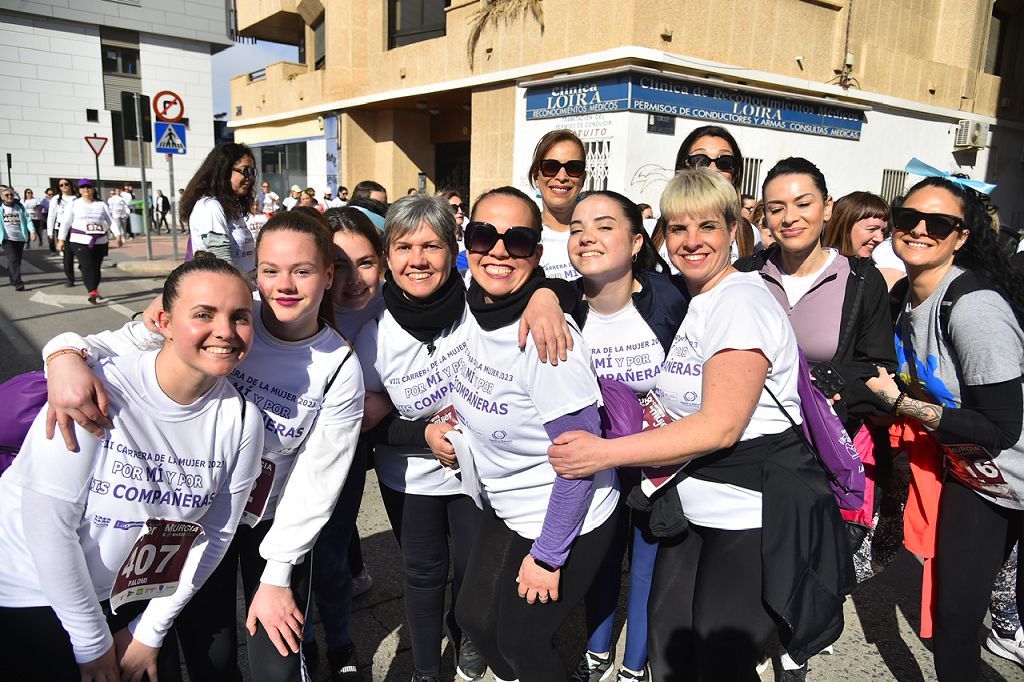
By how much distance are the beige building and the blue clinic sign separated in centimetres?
3

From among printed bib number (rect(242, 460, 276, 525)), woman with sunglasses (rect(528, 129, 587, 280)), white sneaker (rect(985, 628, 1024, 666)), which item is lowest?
white sneaker (rect(985, 628, 1024, 666))

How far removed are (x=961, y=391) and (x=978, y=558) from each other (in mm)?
615

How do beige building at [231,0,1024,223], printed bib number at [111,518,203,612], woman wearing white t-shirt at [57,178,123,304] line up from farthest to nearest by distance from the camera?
1. beige building at [231,0,1024,223]
2. woman wearing white t-shirt at [57,178,123,304]
3. printed bib number at [111,518,203,612]

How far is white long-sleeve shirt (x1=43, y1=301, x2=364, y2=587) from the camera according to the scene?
2.21m

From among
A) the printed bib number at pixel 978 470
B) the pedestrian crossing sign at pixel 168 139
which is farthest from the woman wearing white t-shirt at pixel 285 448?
the pedestrian crossing sign at pixel 168 139

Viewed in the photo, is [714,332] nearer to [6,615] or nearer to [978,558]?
[978,558]

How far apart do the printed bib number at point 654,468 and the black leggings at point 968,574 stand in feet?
3.81

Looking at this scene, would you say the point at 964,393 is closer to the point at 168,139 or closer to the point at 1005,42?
the point at 168,139

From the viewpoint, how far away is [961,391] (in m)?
2.45

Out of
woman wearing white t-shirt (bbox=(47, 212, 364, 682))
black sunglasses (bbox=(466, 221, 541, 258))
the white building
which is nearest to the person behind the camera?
woman wearing white t-shirt (bbox=(47, 212, 364, 682))

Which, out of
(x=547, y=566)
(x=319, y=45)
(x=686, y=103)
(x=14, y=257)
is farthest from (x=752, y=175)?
(x=319, y=45)

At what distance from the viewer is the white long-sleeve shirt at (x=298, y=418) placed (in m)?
2.21

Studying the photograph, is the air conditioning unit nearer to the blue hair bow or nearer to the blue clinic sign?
the blue clinic sign

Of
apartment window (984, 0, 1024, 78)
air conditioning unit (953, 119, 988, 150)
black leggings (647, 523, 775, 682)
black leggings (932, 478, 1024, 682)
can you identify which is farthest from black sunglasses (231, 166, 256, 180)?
apartment window (984, 0, 1024, 78)
